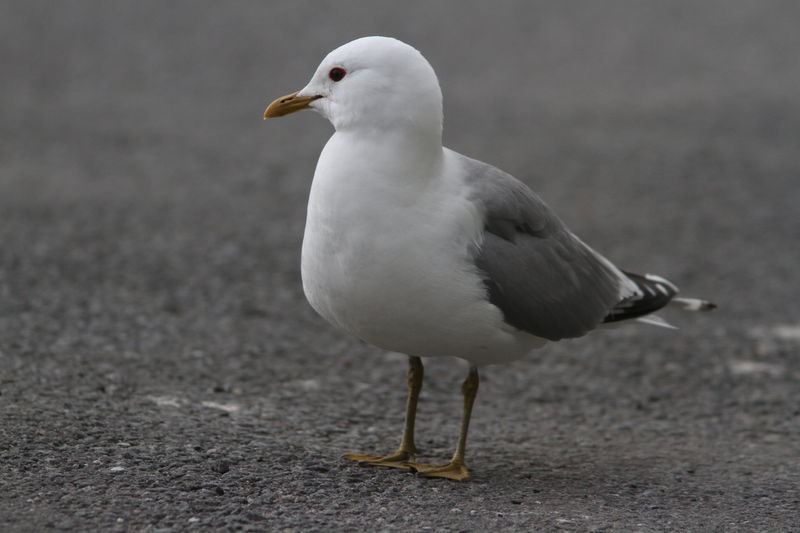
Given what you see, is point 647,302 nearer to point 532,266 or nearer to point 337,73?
point 532,266

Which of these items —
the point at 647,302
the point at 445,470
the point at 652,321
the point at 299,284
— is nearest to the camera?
the point at 445,470

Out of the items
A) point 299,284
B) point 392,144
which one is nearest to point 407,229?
point 392,144

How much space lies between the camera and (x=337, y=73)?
4.61m

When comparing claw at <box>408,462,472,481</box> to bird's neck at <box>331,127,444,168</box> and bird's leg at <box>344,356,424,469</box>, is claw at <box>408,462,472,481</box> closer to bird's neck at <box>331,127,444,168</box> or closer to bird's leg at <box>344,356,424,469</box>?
bird's leg at <box>344,356,424,469</box>

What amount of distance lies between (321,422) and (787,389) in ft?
10.7

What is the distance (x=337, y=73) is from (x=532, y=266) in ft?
4.24

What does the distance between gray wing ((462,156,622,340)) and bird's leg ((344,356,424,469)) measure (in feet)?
2.38

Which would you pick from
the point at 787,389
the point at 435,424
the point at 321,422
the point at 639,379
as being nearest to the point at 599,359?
the point at 639,379

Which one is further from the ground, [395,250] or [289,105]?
[289,105]

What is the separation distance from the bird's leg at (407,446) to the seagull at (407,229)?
0.58 ft

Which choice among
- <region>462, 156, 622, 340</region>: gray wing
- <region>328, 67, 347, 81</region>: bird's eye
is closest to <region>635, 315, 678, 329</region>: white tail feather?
<region>462, 156, 622, 340</region>: gray wing

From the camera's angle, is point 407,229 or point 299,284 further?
point 299,284

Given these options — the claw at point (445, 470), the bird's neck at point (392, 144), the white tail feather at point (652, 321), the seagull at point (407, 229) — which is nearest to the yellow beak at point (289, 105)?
the seagull at point (407, 229)

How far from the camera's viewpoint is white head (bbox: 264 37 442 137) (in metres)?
4.48
